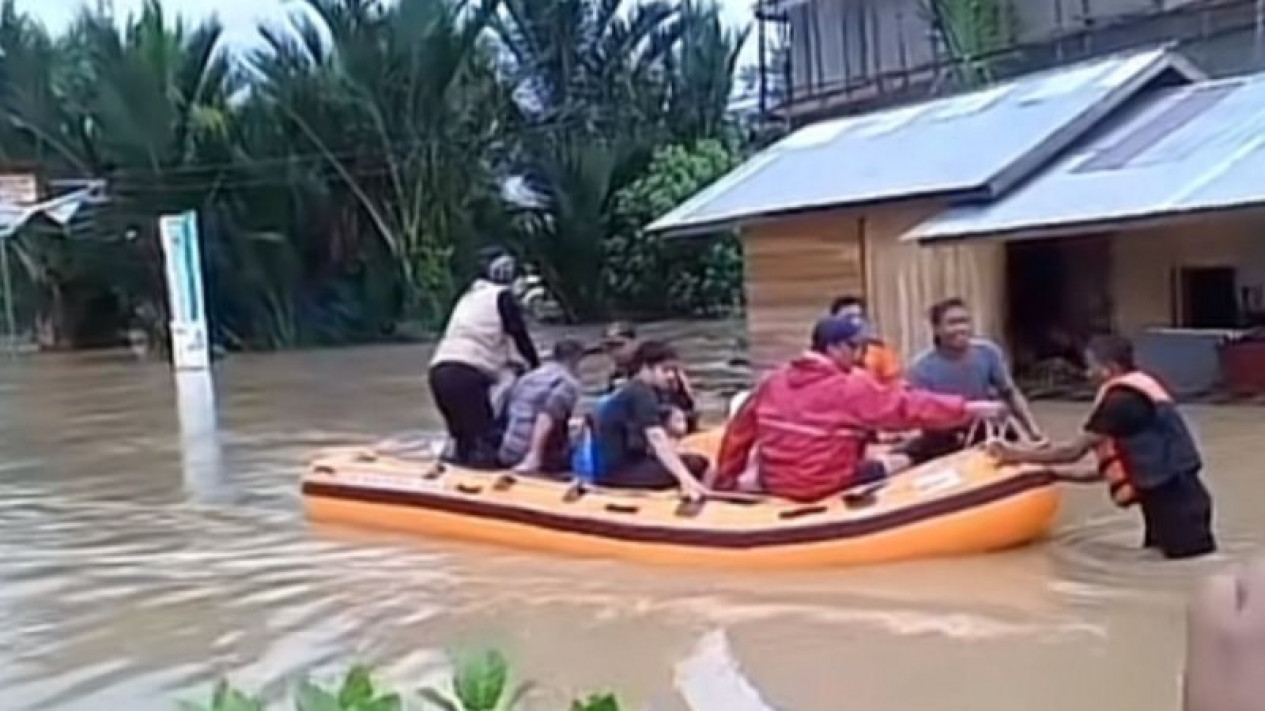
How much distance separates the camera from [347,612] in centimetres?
816

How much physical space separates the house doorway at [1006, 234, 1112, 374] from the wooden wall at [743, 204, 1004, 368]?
31.1 inches

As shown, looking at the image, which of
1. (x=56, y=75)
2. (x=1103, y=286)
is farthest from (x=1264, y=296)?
(x=56, y=75)

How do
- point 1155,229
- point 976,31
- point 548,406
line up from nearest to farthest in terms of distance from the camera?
point 548,406, point 1155,229, point 976,31

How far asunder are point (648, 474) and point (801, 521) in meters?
1.18

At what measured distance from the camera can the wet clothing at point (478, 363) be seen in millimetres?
10422

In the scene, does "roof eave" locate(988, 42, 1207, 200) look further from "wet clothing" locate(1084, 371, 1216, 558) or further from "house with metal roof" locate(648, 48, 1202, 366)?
"wet clothing" locate(1084, 371, 1216, 558)

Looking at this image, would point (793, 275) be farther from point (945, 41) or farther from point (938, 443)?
point (938, 443)

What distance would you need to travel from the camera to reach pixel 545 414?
9969 mm

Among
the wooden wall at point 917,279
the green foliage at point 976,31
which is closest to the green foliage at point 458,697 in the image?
the wooden wall at point 917,279

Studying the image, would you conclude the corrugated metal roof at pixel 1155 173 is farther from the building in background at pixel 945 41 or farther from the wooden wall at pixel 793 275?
the wooden wall at pixel 793 275

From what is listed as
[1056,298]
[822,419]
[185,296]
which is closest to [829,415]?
[822,419]

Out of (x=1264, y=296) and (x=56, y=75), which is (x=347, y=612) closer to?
(x=1264, y=296)

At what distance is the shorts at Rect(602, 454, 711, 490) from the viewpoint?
9305mm

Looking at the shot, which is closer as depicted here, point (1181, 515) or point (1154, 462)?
point (1154, 462)
